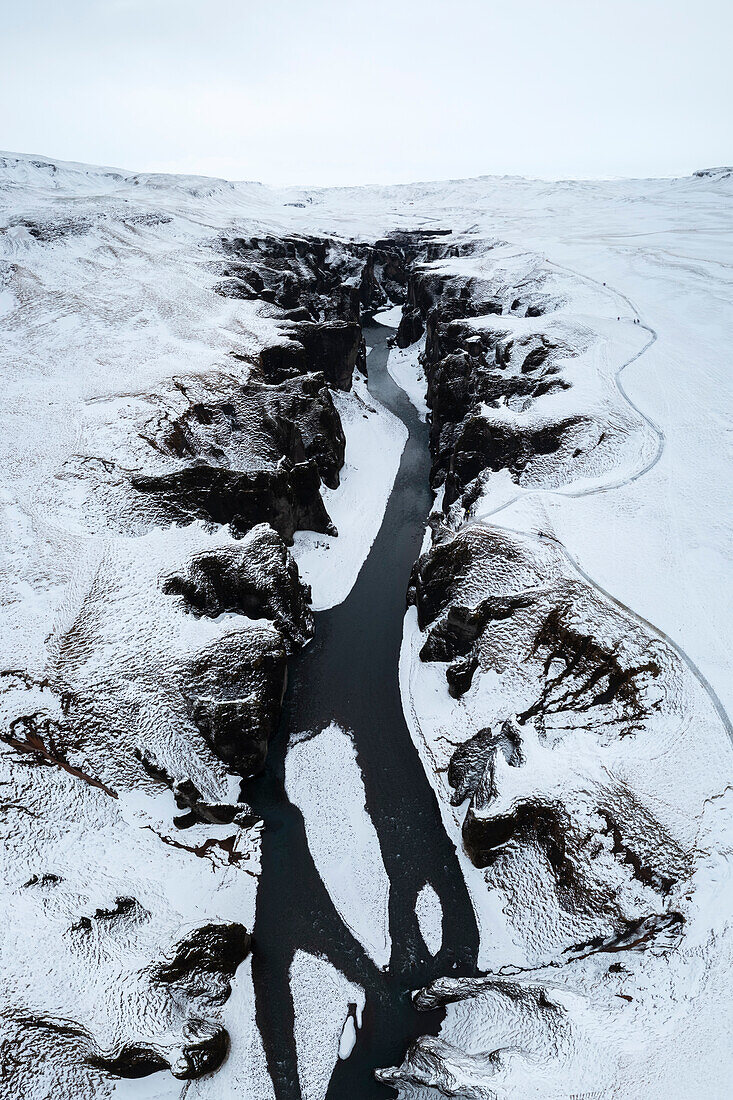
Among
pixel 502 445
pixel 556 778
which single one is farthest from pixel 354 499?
pixel 556 778

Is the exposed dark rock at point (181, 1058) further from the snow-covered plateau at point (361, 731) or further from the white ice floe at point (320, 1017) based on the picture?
the white ice floe at point (320, 1017)

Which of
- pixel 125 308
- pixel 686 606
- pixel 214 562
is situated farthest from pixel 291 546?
pixel 125 308

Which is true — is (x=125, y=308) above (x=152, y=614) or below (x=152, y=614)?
above

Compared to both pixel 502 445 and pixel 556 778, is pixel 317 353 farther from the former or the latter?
pixel 556 778

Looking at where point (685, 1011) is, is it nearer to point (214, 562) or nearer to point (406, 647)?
point (406, 647)

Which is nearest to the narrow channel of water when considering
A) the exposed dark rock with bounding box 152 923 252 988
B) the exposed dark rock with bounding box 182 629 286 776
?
the exposed dark rock with bounding box 152 923 252 988
